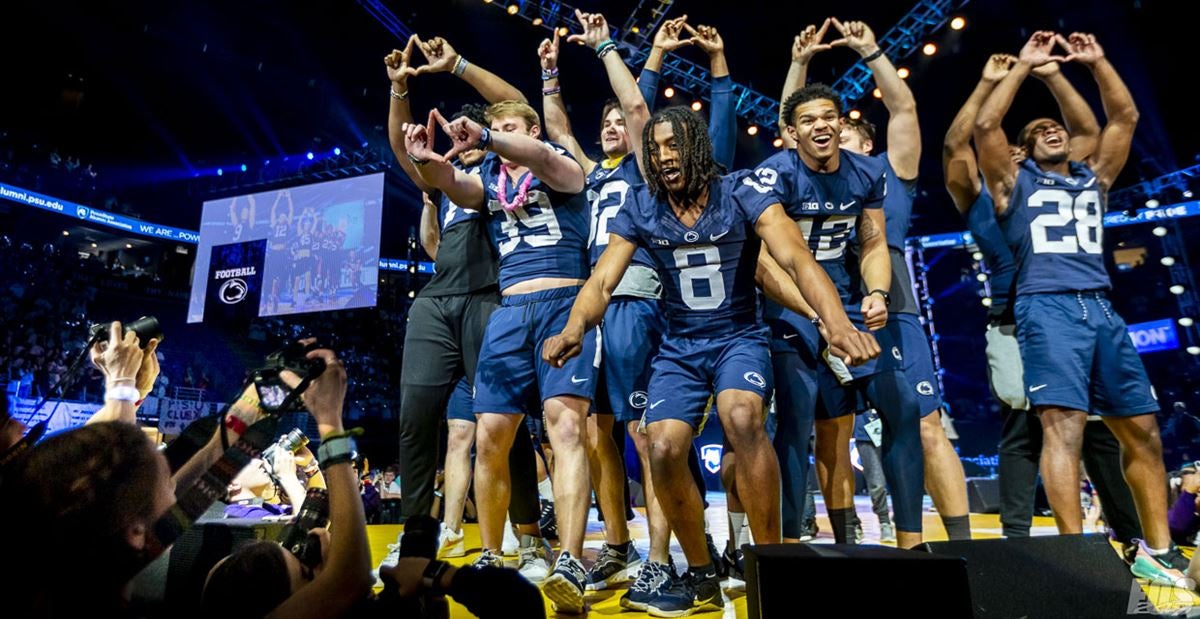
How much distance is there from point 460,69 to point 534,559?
262 centimetres

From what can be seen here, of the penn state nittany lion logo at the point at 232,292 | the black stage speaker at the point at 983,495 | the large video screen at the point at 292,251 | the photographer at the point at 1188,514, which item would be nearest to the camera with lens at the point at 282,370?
the photographer at the point at 1188,514

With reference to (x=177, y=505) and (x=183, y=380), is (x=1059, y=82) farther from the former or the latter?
(x=183, y=380)

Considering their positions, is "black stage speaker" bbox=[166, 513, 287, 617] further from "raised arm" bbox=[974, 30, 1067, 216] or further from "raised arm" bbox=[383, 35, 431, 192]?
"raised arm" bbox=[974, 30, 1067, 216]

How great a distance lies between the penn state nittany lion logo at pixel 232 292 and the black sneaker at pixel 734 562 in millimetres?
10689

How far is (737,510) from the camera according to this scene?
351 cm

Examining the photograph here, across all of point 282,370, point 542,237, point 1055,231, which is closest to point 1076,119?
point 1055,231

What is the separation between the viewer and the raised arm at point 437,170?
10.0 feet

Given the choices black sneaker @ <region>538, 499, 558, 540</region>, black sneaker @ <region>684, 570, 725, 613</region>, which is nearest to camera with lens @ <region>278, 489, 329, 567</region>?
black sneaker @ <region>684, 570, 725, 613</region>

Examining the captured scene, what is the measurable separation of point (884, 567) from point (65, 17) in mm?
16658

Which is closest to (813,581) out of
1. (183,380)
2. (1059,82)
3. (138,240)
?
(1059,82)

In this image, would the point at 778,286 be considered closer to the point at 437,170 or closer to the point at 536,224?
the point at 536,224

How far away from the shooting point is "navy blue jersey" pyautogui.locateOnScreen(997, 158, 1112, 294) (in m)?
3.40

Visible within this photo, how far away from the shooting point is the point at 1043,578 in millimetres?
2129

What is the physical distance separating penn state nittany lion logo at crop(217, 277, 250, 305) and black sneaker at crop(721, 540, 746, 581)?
10689mm
